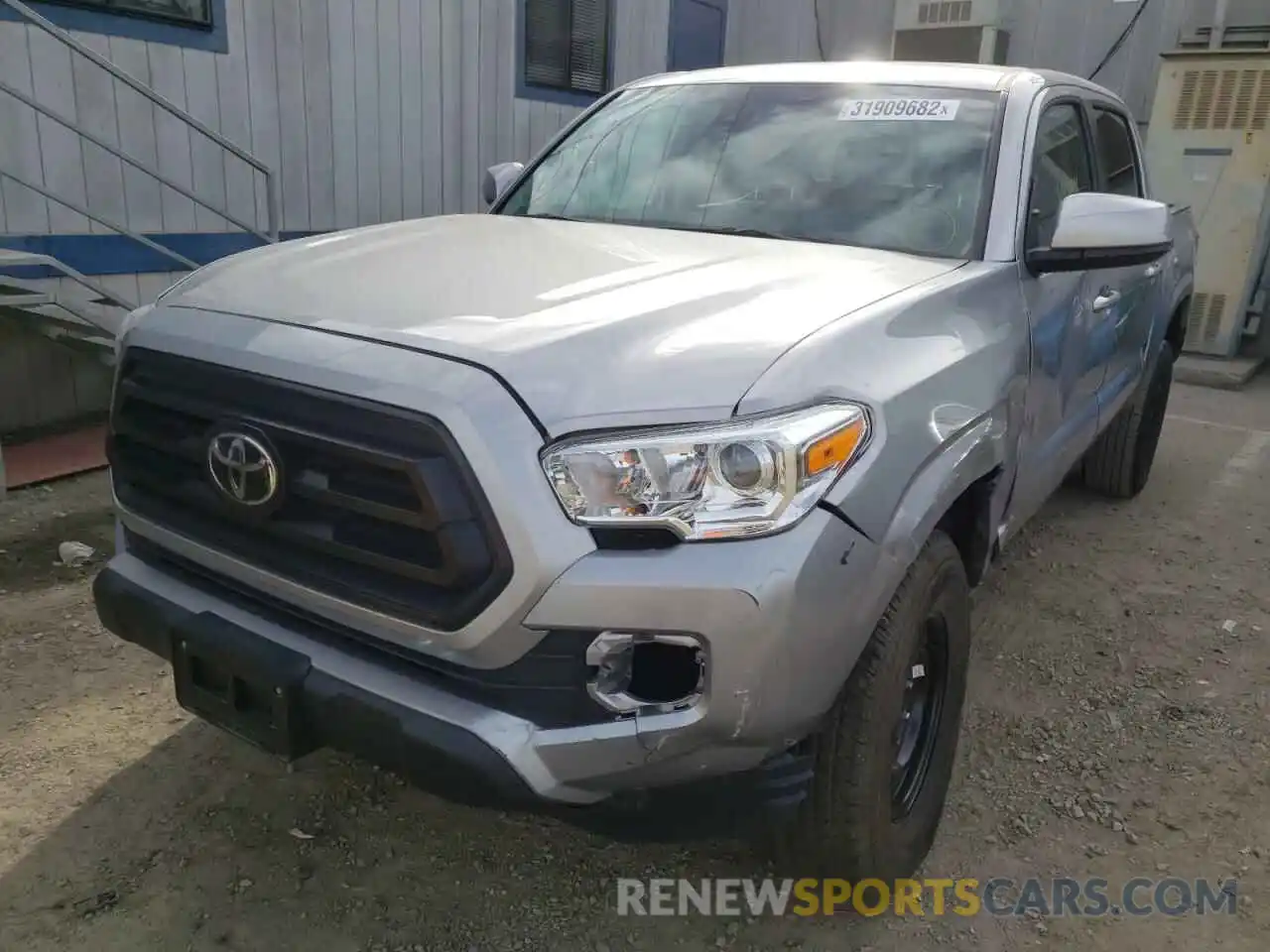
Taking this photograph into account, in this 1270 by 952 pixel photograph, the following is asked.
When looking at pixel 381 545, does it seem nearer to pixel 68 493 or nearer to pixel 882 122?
pixel 882 122

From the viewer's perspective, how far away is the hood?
1760mm

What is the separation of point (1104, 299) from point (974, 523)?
138 centimetres

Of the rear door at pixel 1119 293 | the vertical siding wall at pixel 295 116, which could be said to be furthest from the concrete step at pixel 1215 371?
the vertical siding wall at pixel 295 116

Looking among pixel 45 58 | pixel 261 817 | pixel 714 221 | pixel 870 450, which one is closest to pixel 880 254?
pixel 714 221

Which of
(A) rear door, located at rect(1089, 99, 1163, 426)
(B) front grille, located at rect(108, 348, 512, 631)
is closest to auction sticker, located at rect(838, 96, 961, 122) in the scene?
(A) rear door, located at rect(1089, 99, 1163, 426)

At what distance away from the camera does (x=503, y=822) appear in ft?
8.32

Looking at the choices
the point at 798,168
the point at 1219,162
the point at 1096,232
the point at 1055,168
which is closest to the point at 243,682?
the point at 798,168

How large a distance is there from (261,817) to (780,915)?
127 cm

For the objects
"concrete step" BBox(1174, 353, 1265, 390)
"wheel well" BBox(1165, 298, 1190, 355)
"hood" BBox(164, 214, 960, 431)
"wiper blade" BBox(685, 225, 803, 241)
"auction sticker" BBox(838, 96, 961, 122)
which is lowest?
"concrete step" BBox(1174, 353, 1265, 390)

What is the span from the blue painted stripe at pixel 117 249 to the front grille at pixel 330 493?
3.51 m

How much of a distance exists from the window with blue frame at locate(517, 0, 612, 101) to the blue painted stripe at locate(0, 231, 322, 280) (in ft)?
8.75

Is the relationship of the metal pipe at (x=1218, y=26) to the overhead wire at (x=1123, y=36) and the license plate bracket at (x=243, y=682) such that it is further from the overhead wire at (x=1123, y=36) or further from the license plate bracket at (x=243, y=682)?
the license plate bracket at (x=243, y=682)

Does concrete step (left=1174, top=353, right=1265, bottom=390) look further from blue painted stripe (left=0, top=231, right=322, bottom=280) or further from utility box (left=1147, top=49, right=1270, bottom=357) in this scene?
blue painted stripe (left=0, top=231, right=322, bottom=280)

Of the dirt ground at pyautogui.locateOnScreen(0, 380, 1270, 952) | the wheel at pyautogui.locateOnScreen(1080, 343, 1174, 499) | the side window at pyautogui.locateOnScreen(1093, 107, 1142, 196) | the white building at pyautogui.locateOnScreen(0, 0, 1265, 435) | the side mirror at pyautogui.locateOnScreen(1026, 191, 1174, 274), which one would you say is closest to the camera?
the dirt ground at pyautogui.locateOnScreen(0, 380, 1270, 952)
